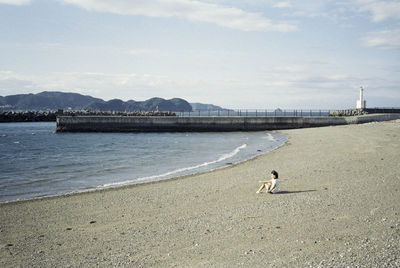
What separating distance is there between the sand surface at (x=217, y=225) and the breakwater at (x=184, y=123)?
136 ft

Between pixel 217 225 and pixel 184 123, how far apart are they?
48.2m

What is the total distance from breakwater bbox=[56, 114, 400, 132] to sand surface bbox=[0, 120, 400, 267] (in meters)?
41.3

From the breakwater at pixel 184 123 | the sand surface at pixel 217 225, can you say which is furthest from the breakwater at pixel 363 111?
the sand surface at pixel 217 225

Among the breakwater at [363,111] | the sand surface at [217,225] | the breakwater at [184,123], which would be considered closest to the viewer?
the sand surface at [217,225]

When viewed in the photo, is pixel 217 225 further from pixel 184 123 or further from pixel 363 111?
pixel 363 111

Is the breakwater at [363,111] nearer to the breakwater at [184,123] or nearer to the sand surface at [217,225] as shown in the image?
the breakwater at [184,123]

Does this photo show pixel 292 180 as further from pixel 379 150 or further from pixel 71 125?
pixel 71 125

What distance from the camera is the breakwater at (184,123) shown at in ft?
181

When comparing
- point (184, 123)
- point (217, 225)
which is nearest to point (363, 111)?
point (184, 123)

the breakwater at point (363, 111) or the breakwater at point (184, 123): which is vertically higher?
the breakwater at point (363, 111)

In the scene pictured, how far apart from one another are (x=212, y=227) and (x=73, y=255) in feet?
10.0

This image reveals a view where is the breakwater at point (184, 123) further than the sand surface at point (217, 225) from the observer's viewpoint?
Yes

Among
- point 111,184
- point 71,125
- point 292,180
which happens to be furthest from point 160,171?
point 71,125

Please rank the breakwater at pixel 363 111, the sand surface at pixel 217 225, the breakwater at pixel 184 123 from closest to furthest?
the sand surface at pixel 217 225 < the breakwater at pixel 184 123 < the breakwater at pixel 363 111
